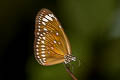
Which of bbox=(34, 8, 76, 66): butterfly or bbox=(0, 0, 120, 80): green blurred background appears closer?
bbox=(34, 8, 76, 66): butterfly

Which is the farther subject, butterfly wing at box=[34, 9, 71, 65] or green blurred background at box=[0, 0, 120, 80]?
green blurred background at box=[0, 0, 120, 80]

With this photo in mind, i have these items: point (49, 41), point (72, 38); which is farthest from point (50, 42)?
point (72, 38)

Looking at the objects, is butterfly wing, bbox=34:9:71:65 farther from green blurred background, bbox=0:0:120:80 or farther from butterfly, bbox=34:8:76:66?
green blurred background, bbox=0:0:120:80

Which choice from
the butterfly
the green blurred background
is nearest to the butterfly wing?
the butterfly

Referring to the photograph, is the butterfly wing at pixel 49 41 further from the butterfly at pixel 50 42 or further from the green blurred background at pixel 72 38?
the green blurred background at pixel 72 38

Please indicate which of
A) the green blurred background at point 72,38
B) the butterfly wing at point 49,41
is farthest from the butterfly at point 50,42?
the green blurred background at point 72,38
